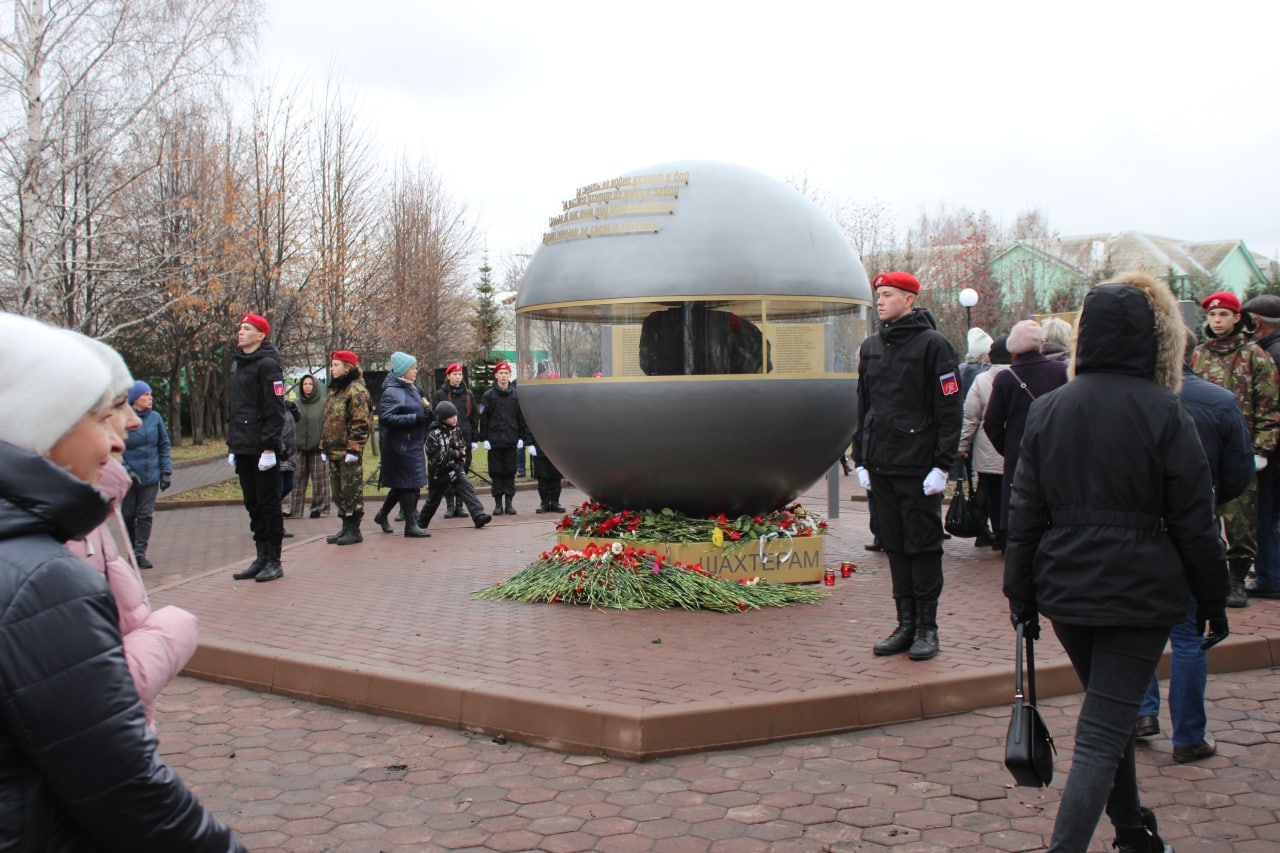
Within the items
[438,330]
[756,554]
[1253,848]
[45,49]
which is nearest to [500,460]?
[756,554]

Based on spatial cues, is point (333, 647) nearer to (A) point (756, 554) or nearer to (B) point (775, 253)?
(A) point (756, 554)

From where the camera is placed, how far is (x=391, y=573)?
9469 mm

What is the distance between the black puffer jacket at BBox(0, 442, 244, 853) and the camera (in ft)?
5.88

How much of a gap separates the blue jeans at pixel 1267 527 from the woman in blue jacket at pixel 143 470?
9437mm

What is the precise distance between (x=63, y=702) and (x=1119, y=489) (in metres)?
3.13

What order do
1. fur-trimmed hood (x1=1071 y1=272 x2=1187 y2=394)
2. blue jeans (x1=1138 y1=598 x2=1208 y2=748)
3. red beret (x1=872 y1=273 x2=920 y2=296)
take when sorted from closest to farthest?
fur-trimmed hood (x1=1071 y1=272 x2=1187 y2=394) < blue jeans (x1=1138 y1=598 x2=1208 y2=748) < red beret (x1=872 y1=273 x2=920 y2=296)

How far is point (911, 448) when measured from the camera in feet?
20.5

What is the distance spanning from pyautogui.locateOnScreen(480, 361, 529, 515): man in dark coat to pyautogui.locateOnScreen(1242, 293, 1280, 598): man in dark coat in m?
8.73

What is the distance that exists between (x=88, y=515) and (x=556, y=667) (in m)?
4.30

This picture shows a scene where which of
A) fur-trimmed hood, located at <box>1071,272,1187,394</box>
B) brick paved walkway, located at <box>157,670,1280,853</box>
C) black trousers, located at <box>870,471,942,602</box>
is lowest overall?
brick paved walkway, located at <box>157,670,1280,853</box>

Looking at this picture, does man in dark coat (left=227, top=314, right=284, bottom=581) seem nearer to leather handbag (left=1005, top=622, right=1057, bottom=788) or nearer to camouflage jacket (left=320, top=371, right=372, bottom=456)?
camouflage jacket (left=320, top=371, right=372, bottom=456)

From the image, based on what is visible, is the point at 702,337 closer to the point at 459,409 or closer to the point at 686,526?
the point at 686,526

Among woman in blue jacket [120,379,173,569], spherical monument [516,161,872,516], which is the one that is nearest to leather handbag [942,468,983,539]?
spherical monument [516,161,872,516]

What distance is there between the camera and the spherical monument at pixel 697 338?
771 cm
